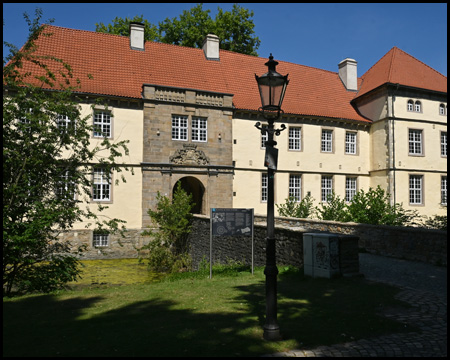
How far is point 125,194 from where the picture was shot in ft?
66.4

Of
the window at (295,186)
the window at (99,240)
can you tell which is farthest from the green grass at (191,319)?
the window at (295,186)

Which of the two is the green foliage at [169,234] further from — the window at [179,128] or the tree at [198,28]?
the tree at [198,28]

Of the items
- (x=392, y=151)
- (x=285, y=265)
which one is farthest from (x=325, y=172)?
(x=285, y=265)

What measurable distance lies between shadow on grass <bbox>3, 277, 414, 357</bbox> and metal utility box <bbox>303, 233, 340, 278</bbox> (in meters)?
1.29

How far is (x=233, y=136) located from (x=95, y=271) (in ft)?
35.7

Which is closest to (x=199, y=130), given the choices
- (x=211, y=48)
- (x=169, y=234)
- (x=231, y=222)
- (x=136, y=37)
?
(x=169, y=234)

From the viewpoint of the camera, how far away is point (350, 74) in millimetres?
28703

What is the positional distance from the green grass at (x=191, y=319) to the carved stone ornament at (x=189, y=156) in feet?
40.9

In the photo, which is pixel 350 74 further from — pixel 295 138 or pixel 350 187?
pixel 350 187

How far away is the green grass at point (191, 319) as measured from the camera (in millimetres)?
4855

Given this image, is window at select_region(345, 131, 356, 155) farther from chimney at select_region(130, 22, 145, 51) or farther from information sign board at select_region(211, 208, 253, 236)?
information sign board at select_region(211, 208, 253, 236)

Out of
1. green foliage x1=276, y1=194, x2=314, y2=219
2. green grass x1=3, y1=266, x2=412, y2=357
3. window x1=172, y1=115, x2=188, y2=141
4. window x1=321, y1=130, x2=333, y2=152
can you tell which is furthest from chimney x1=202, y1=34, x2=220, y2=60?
green grass x1=3, y1=266, x2=412, y2=357

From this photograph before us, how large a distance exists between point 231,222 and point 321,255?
3137mm

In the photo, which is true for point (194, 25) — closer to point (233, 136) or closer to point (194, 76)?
point (194, 76)
